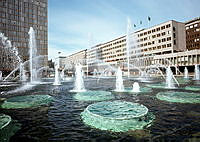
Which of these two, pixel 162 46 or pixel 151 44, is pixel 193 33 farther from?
pixel 151 44

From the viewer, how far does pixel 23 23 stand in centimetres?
7256

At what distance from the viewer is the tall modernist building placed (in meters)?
67.4

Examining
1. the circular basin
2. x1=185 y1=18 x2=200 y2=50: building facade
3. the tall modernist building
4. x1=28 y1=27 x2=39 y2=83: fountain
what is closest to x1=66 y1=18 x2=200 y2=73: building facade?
x1=185 y1=18 x2=200 y2=50: building facade

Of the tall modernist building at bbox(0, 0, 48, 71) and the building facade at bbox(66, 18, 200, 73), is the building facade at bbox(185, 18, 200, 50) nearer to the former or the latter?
the building facade at bbox(66, 18, 200, 73)

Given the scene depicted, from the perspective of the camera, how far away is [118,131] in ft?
15.9

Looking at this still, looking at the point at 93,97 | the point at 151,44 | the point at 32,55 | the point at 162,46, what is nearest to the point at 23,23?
the point at 32,55

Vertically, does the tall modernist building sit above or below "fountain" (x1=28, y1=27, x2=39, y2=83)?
above

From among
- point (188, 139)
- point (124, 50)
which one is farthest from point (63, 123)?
point (124, 50)

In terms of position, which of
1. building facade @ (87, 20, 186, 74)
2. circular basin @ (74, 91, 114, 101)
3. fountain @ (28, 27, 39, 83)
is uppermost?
building facade @ (87, 20, 186, 74)

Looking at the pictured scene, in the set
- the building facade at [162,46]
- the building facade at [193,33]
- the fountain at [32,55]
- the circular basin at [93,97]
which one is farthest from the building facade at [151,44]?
the circular basin at [93,97]

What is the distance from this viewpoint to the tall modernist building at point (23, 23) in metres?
67.4

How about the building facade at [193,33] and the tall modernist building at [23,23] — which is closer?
the tall modernist building at [23,23]

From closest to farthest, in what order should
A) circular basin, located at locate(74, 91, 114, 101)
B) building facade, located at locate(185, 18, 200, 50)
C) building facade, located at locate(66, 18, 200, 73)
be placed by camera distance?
circular basin, located at locate(74, 91, 114, 101)
building facade, located at locate(66, 18, 200, 73)
building facade, located at locate(185, 18, 200, 50)

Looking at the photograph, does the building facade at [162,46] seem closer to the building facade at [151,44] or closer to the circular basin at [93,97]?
the building facade at [151,44]
